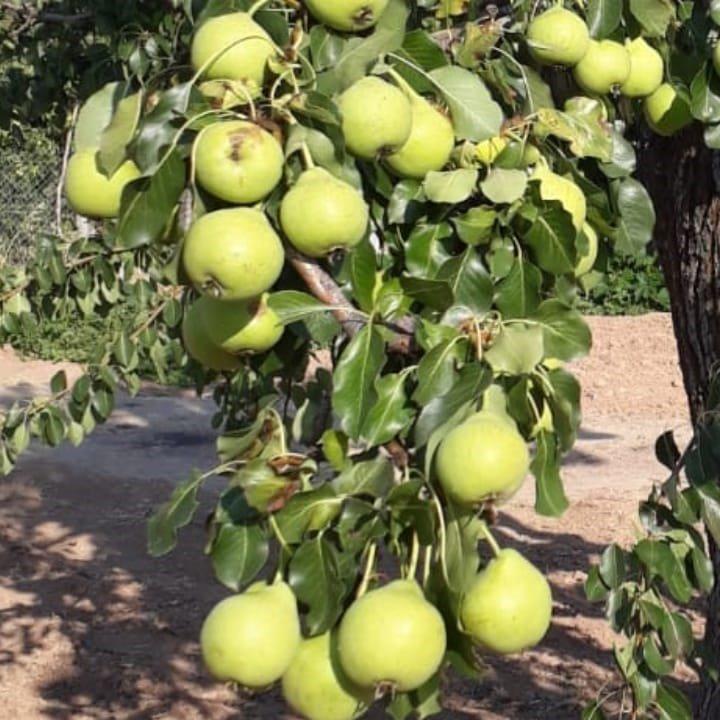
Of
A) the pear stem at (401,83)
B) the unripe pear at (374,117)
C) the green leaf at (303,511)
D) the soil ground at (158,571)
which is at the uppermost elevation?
the pear stem at (401,83)

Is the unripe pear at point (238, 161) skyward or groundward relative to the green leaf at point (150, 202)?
skyward

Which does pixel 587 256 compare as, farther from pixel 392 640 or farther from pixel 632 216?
pixel 392 640

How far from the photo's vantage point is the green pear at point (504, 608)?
1.01 meters

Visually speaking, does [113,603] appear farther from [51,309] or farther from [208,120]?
[208,120]

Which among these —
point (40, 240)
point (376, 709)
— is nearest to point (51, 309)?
point (40, 240)

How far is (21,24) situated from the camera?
3803 millimetres

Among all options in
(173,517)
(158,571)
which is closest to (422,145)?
(173,517)

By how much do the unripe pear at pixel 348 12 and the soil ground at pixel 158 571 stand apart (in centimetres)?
107

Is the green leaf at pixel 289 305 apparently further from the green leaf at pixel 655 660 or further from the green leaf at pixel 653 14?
the green leaf at pixel 655 660

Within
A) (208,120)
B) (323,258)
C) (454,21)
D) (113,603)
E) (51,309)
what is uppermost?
(454,21)

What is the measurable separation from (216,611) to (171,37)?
1.99 meters

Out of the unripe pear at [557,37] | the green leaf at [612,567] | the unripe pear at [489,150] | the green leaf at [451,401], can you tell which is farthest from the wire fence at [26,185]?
the green leaf at [451,401]

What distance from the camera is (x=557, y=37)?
1.42 meters

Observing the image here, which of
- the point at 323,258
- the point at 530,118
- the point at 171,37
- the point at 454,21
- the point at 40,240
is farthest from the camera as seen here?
the point at 40,240
